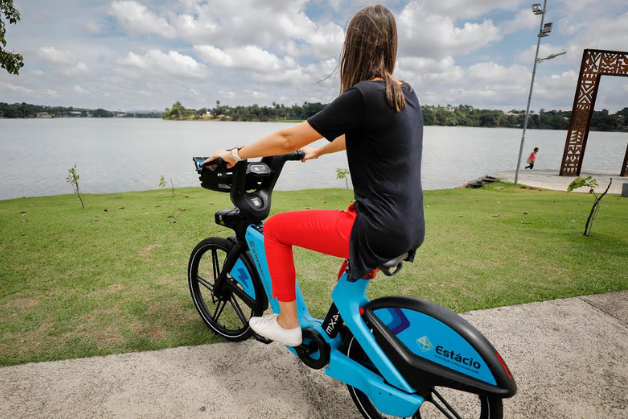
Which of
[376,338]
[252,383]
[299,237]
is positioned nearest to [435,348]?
[376,338]

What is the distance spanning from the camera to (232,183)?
2180 millimetres

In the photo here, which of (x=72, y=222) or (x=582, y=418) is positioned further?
(x=72, y=222)

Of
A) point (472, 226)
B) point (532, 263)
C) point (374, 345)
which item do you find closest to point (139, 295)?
point (374, 345)

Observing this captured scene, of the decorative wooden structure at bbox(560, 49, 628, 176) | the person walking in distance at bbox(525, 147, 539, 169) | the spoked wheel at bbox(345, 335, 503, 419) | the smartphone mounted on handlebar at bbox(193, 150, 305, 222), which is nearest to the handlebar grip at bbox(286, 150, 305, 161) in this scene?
the smartphone mounted on handlebar at bbox(193, 150, 305, 222)

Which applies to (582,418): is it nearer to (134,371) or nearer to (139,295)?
(134,371)

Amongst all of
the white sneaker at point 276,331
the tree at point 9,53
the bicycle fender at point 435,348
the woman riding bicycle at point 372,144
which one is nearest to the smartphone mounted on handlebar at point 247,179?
the woman riding bicycle at point 372,144

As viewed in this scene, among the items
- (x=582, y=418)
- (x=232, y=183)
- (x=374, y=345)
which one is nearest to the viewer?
(x=374, y=345)

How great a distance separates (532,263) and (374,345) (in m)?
3.59

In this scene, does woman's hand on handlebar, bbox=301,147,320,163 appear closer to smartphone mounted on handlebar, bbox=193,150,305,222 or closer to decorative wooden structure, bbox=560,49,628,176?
smartphone mounted on handlebar, bbox=193,150,305,222

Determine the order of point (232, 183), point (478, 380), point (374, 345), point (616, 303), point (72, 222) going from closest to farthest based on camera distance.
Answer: point (478, 380) → point (374, 345) → point (232, 183) → point (616, 303) → point (72, 222)

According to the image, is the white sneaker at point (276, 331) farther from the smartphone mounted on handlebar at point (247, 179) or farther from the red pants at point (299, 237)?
the smartphone mounted on handlebar at point (247, 179)

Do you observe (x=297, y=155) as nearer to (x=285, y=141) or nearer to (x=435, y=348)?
(x=285, y=141)

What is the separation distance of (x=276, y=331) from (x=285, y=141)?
1.12m

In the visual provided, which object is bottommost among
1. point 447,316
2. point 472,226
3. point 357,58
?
point 472,226
